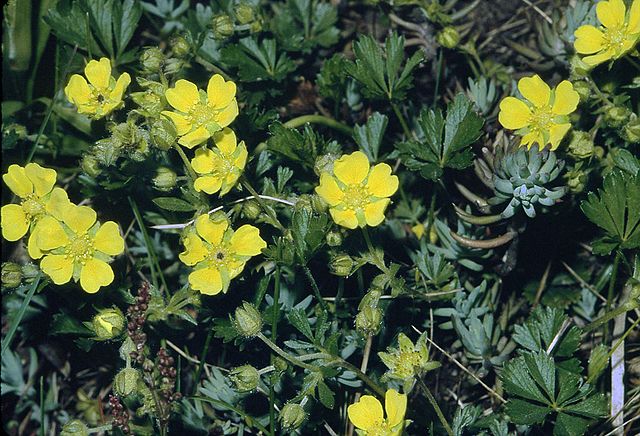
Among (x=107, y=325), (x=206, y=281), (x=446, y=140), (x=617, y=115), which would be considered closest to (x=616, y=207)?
(x=617, y=115)

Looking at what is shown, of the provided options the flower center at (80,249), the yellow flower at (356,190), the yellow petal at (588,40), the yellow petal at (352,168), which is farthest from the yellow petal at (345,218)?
the yellow petal at (588,40)

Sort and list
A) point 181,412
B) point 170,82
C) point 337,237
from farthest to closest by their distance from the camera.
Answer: point 170,82
point 181,412
point 337,237

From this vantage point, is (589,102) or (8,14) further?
(8,14)

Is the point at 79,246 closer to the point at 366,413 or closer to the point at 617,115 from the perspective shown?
the point at 366,413

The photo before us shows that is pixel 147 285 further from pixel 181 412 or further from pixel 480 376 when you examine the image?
pixel 480 376

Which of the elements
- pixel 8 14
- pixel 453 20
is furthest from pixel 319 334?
pixel 8 14

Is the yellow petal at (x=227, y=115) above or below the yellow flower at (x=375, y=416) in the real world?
above

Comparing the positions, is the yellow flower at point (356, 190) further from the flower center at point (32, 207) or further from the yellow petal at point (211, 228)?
the flower center at point (32, 207)
